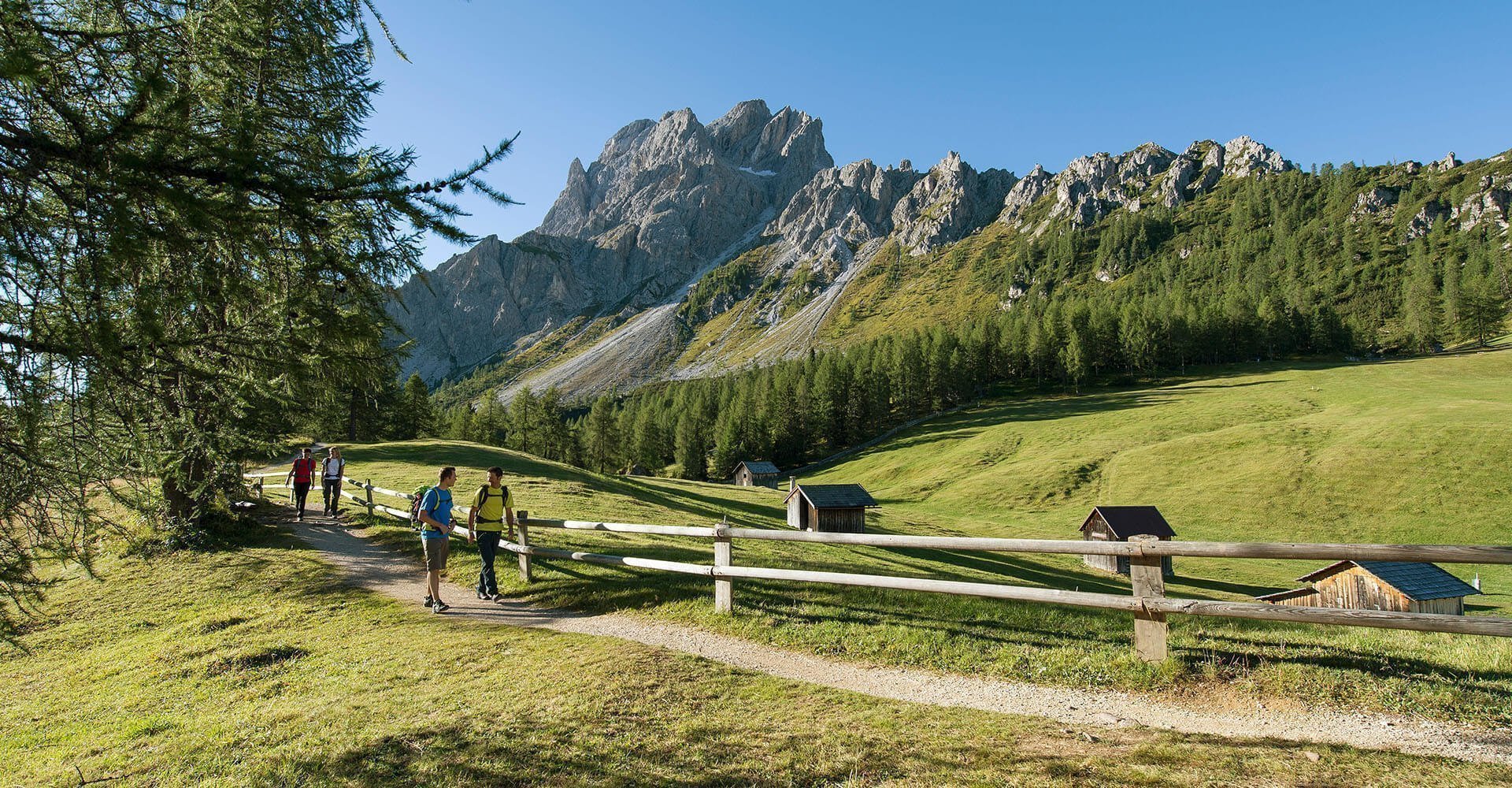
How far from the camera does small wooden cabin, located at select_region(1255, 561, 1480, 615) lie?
2594 centimetres

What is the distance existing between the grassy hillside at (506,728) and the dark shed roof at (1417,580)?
29992 mm

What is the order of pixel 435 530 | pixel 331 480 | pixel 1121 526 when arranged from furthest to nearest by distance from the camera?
pixel 1121 526 → pixel 331 480 → pixel 435 530

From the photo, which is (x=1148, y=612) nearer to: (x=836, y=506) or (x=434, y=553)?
A: (x=434, y=553)

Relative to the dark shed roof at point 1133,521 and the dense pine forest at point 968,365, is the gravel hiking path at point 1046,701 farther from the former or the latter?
the dense pine forest at point 968,365

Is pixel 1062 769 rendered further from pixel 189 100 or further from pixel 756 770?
pixel 189 100

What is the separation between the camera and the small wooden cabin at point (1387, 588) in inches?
1021

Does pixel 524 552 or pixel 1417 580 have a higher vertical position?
pixel 524 552

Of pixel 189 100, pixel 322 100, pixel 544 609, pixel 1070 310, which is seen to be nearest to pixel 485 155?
pixel 189 100

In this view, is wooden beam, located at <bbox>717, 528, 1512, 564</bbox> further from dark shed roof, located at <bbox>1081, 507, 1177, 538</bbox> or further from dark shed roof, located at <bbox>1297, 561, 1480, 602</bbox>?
dark shed roof, located at <bbox>1081, 507, 1177, 538</bbox>

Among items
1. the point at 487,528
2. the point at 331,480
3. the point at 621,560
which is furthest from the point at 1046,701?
the point at 331,480

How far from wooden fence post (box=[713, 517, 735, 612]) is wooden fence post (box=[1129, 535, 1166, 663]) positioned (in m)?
5.55

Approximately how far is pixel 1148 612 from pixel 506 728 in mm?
7058

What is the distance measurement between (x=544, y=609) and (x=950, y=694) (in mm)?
7473

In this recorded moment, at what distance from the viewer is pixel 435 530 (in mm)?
11844
